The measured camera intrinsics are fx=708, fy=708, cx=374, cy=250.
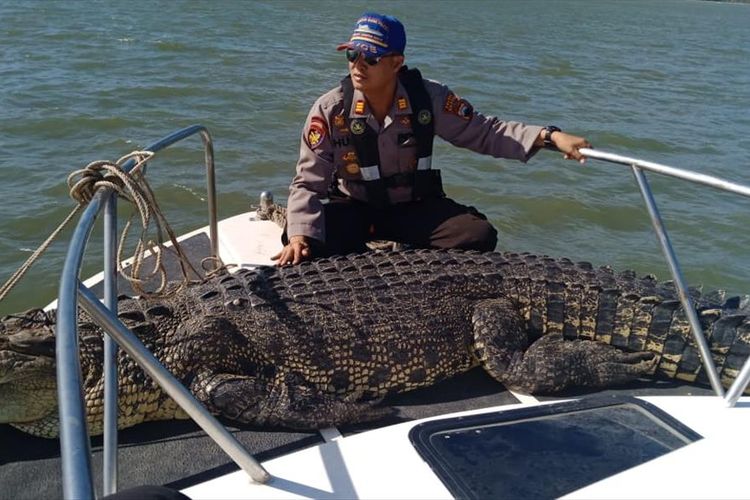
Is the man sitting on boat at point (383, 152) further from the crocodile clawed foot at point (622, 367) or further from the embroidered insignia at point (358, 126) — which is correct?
the crocodile clawed foot at point (622, 367)

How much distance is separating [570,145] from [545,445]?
2.01m

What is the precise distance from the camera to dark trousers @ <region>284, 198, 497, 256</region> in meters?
4.38

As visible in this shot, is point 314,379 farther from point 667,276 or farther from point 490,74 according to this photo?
point 490,74

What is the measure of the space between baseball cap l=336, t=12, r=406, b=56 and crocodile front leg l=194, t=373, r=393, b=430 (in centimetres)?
188

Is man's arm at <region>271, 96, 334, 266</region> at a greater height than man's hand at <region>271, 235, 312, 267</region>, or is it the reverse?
man's arm at <region>271, 96, 334, 266</region>

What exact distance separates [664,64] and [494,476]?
20.2 m

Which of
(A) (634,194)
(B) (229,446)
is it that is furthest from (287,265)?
(A) (634,194)

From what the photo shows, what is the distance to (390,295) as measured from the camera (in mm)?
3785

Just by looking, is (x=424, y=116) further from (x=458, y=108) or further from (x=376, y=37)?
(x=376, y=37)

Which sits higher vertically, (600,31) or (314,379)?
(600,31)

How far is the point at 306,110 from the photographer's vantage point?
1299 cm

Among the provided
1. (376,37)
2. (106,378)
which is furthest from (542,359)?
(106,378)

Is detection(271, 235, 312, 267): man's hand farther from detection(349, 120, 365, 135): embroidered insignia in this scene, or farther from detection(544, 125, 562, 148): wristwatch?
detection(544, 125, 562, 148): wristwatch

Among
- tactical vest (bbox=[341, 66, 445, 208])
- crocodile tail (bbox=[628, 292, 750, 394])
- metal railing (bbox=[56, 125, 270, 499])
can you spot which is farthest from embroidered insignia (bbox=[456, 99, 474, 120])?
metal railing (bbox=[56, 125, 270, 499])
